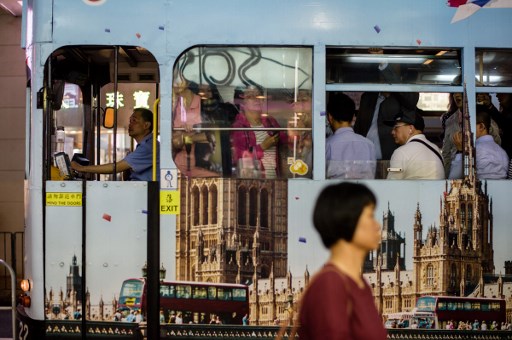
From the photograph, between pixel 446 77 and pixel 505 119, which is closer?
pixel 446 77

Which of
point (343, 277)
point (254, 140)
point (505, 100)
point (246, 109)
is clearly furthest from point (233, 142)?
point (343, 277)

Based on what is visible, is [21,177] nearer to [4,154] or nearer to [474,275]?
[4,154]

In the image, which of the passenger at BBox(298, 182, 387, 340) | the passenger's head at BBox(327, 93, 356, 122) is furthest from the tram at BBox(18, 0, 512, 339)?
the passenger at BBox(298, 182, 387, 340)

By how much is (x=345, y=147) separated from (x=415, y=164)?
55 cm

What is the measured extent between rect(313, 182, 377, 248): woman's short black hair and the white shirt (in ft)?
9.66

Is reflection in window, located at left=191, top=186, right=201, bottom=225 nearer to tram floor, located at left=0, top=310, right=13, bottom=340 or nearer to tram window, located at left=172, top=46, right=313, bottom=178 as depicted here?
tram window, located at left=172, top=46, right=313, bottom=178

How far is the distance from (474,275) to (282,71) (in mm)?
2076

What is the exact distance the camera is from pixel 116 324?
640 centimetres

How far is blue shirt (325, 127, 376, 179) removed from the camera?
648 cm

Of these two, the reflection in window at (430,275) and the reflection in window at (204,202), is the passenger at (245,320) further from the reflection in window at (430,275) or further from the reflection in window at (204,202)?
the reflection in window at (430,275)

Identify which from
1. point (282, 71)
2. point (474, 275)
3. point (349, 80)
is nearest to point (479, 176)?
point (474, 275)

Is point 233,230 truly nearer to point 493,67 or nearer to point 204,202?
point 204,202

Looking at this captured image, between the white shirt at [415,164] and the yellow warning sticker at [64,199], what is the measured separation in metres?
2.33

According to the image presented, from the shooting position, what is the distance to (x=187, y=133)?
6402 millimetres
